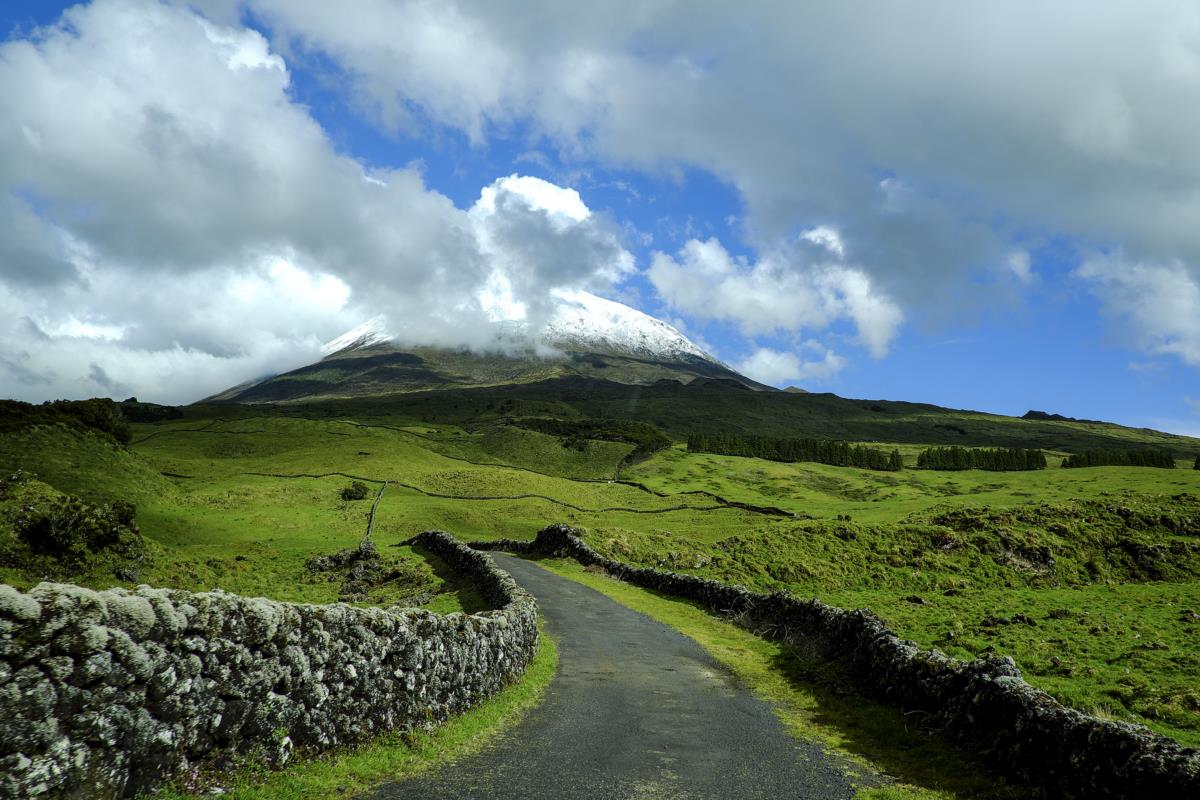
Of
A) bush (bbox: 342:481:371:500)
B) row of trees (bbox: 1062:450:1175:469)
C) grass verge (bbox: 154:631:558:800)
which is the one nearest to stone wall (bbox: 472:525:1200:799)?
grass verge (bbox: 154:631:558:800)

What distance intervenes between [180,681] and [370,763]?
13.2ft

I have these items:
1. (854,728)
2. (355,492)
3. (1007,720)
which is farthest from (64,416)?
(1007,720)

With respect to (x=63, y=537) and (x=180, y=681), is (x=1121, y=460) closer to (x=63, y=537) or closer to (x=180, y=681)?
(x=63, y=537)

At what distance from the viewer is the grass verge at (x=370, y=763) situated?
950cm

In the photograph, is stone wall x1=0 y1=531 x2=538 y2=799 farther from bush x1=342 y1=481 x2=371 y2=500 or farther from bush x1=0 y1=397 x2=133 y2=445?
bush x1=342 y1=481 x2=371 y2=500

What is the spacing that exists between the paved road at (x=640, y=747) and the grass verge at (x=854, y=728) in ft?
2.23

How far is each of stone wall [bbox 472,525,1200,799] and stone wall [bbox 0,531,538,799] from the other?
11.4 meters

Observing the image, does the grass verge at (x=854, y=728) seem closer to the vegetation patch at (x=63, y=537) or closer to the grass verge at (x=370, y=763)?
the grass verge at (x=370, y=763)

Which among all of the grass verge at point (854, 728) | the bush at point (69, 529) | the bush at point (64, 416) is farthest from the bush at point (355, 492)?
the grass verge at point (854, 728)

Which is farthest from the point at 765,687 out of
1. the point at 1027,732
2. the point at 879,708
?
the point at 1027,732

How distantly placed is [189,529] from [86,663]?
49657mm

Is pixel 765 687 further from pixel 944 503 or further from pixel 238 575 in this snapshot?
pixel 944 503

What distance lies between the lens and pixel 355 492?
79875 millimetres

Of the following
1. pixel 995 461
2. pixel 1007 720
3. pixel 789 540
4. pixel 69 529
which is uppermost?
pixel 995 461
